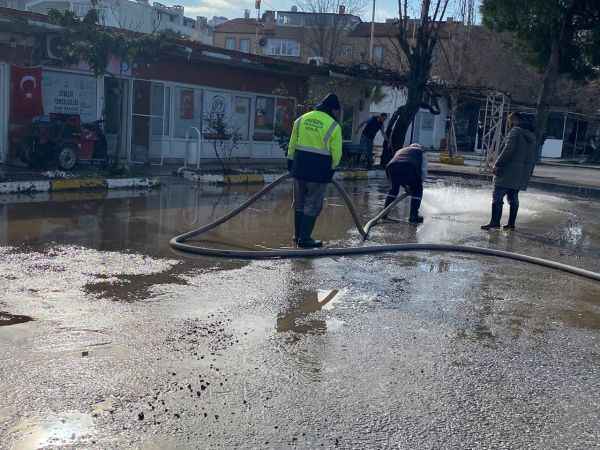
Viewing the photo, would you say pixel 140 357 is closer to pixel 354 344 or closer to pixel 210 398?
pixel 210 398

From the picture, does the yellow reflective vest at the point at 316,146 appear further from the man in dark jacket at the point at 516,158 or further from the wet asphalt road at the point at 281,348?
the man in dark jacket at the point at 516,158

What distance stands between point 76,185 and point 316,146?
21.2 feet

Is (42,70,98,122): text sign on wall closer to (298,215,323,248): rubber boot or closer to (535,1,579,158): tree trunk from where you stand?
(298,215,323,248): rubber boot

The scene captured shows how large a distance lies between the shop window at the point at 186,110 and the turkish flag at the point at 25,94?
4.42m

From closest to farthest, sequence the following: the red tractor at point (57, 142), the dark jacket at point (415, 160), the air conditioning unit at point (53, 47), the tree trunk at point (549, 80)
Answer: the dark jacket at point (415, 160) → the red tractor at point (57, 142) → the air conditioning unit at point (53, 47) → the tree trunk at point (549, 80)

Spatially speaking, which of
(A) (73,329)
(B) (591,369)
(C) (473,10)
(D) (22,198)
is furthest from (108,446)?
(C) (473,10)

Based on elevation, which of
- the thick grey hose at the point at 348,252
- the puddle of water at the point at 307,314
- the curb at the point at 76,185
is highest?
the curb at the point at 76,185

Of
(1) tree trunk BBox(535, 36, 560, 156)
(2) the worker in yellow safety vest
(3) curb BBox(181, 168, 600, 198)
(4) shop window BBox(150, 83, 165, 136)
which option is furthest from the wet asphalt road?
(1) tree trunk BBox(535, 36, 560, 156)

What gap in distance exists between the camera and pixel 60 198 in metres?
12.1

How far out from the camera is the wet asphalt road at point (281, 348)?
391 cm

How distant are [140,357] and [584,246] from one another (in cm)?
824

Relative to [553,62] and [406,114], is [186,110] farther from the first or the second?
[553,62]

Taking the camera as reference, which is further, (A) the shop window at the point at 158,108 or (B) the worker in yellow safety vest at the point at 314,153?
(A) the shop window at the point at 158,108

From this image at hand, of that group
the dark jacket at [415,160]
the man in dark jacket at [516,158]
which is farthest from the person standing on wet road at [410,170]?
the man in dark jacket at [516,158]
